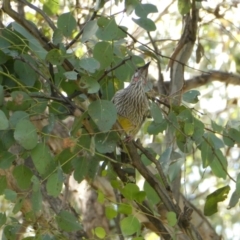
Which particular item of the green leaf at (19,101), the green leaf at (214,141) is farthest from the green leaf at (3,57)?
the green leaf at (214,141)

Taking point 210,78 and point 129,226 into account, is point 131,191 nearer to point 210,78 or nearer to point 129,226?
point 129,226

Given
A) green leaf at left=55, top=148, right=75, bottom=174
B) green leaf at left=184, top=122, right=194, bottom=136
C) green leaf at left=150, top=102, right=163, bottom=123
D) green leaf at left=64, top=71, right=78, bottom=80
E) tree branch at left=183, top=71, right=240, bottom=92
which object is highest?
green leaf at left=64, top=71, right=78, bottom=80

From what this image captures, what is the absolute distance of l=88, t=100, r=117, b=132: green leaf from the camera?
192 cm

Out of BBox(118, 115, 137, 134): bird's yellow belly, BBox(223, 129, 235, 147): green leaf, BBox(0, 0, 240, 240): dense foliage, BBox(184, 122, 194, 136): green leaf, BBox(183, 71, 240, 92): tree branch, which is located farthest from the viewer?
BBox(183, 71, 240, 92): tree branch

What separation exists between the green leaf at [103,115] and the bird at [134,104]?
992 millimetres

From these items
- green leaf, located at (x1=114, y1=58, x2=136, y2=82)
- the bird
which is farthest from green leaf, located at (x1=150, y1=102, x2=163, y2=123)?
the bird

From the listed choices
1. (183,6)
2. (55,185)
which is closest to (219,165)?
(55,185)

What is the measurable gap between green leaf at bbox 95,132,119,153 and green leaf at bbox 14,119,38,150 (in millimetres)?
258

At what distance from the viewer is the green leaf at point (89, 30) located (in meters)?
1.96

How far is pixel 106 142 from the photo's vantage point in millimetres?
2082

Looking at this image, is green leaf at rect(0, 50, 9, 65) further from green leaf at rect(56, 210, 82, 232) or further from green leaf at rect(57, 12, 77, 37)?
green leaf at rect(56, 210, 82, 232)

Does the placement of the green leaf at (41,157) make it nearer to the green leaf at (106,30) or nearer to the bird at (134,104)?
the green leaf at (106,30)

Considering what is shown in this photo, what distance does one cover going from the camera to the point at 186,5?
2.96 metres

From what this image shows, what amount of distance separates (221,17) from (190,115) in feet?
6.53
